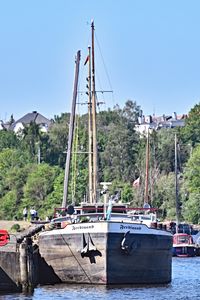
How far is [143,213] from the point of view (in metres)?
66.6

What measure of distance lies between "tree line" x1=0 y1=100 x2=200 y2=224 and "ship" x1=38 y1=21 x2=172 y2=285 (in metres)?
71.7

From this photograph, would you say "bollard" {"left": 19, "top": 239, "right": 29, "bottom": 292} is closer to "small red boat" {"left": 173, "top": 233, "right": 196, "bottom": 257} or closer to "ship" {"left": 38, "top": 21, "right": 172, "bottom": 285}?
"ship" {"left": 38, "top": 21, "right": 172, "bottom": 285}

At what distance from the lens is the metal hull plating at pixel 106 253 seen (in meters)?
56.8

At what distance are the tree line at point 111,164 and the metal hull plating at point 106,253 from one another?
7314 centimetres

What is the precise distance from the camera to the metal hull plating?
186ft

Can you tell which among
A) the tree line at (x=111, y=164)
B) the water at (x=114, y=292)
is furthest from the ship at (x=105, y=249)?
the tree line at (x=111, y=164)

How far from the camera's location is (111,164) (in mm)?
171375

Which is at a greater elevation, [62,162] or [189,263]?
[62,162]

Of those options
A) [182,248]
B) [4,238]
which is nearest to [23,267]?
[4,238]

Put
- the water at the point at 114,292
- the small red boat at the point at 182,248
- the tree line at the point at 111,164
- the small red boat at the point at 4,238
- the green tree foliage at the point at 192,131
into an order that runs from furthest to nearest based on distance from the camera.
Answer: the green tree foliage at the point at 192,131 → the tree line at the point at 111,164 → the small red boat at the point at 182,248 → the small red boat at the point at 4,238 → the water at the point at 114,292

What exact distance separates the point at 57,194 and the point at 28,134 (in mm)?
40685

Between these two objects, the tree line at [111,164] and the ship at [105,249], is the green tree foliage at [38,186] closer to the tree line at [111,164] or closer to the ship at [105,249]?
the tree line at [111,164]

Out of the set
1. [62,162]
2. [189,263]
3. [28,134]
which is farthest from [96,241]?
[28,134]

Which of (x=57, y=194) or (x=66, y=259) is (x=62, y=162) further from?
(x=66, y=259)
